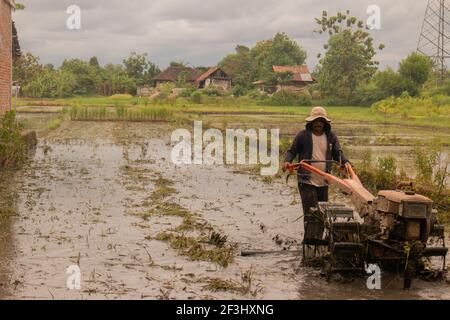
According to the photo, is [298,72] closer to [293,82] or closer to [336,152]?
[293,82]

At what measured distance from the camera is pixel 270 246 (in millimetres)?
7652

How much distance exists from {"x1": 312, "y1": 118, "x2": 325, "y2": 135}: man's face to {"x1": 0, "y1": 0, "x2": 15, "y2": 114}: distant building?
44.9 ft

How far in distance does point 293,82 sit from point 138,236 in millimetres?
58884

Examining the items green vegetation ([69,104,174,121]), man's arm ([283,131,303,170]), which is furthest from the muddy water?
green vegetation ([69,104,174,121])

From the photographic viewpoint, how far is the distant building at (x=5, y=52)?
18656 mm

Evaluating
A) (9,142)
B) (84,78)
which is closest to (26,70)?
(84,78)

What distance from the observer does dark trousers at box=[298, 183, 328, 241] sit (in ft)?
21.7

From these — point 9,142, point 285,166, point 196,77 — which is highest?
point 196,77

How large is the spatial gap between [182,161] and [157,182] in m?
4.11

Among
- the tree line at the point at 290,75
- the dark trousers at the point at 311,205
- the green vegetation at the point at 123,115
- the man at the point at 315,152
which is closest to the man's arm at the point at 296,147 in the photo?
the man at the point at 315,152

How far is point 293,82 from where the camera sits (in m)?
65.6

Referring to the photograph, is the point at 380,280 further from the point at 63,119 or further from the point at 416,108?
the point at 416,108

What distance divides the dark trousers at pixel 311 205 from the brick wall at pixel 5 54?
13.8 meters

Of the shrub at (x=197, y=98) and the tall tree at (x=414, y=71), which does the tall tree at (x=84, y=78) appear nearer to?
the shrub at (x=197, y=98)
